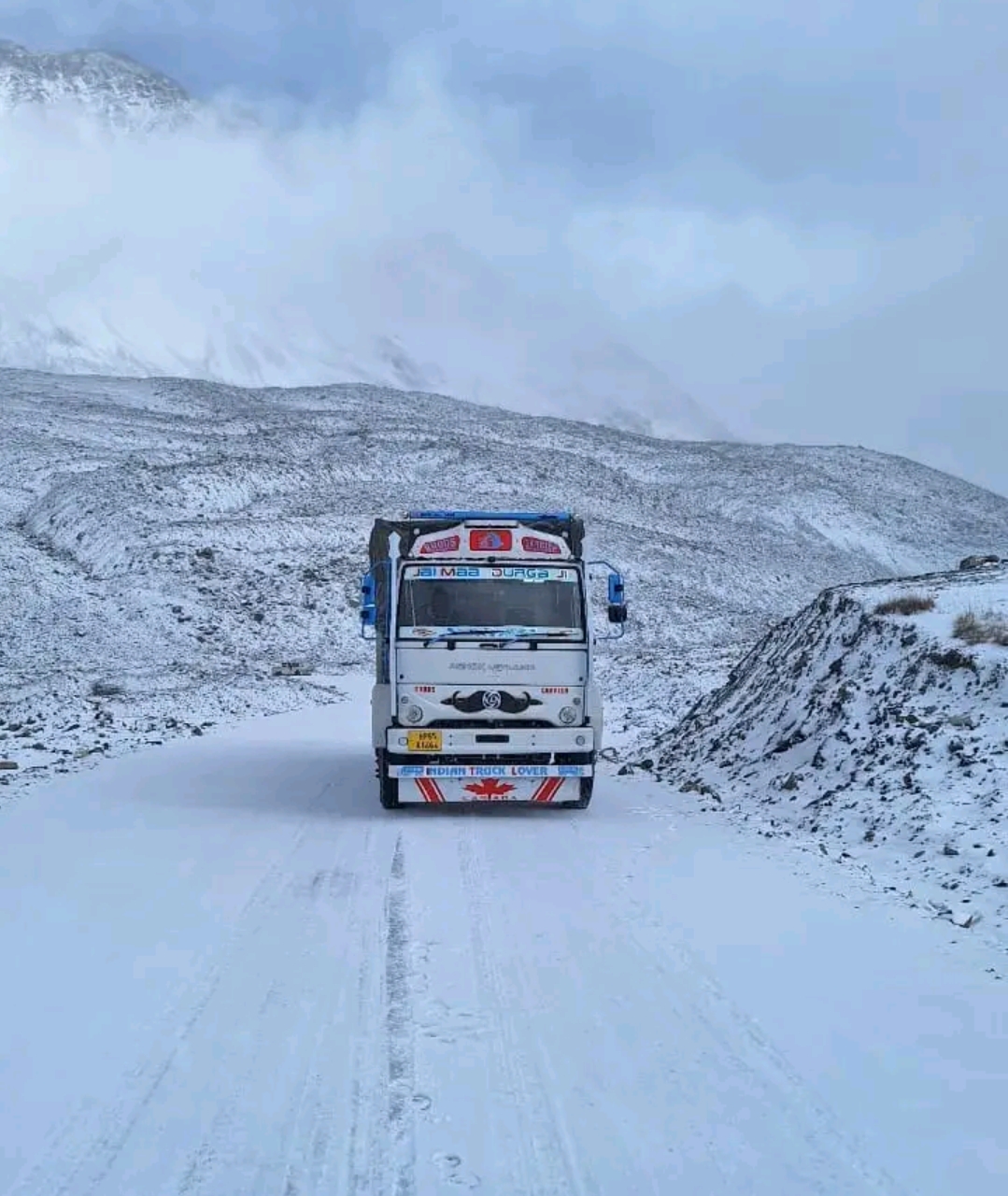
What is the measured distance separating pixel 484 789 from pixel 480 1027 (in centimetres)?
739

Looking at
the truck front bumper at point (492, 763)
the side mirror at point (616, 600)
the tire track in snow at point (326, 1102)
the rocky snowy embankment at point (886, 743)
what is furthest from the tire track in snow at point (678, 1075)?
the side mirror at point (616, 600)

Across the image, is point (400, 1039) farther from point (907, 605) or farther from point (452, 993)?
point (907, 605)

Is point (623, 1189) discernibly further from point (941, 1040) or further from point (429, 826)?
point (429, 826)

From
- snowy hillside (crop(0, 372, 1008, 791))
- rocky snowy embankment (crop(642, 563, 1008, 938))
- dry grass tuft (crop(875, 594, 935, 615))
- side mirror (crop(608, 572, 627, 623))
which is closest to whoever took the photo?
rocky snowy embankment (crop(642, 563, 1008, 938))

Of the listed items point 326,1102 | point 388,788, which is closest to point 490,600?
point 388,788

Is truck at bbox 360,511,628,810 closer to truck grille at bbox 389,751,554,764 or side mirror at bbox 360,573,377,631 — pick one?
truck grille at bbox 389,751,554,764

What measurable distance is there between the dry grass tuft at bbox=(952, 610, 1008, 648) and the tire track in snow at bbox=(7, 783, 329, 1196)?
32.8 ft

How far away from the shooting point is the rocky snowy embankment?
10102 millimetres

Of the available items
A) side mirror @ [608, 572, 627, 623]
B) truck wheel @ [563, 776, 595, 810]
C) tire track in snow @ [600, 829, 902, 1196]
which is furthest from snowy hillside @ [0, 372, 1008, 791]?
tire track in snow @ [600, 829, 902, 1196]

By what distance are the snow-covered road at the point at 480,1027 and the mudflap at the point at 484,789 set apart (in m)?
2.11

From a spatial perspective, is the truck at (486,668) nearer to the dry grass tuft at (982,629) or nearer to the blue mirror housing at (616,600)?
the blue mirror housing at (616,600)

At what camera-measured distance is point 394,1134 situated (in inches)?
189

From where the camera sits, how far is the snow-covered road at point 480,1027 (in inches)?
182

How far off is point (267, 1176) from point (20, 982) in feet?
10.1
